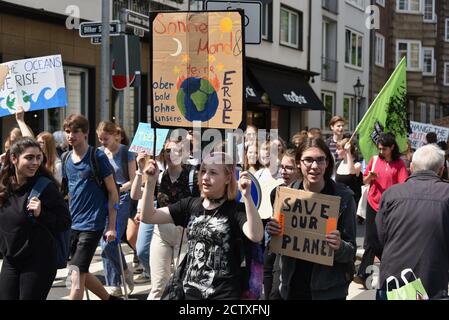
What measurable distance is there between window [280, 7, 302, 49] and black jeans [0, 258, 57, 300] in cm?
2001

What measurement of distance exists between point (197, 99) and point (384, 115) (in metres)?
4.19

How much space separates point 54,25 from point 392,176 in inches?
348

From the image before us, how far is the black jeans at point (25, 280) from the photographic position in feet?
15.0

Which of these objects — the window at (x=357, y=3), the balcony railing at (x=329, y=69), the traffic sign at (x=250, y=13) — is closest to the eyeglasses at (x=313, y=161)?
the traffic sign at (x=250, y=13)

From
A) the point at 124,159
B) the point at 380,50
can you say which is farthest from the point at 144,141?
the point at 380,50

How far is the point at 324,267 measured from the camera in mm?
4141

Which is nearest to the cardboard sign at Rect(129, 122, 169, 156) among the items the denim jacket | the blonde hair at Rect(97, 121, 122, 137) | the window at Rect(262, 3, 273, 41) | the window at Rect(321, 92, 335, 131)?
the blonde hair at Rect(97, 121, 122, 137)

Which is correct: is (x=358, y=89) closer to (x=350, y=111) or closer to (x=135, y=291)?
(x=350, y=111)

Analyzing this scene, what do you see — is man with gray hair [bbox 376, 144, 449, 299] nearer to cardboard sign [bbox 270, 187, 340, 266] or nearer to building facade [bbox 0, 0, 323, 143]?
cardboard sign [bbox 270, 187, 340, 266]

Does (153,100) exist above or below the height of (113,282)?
above

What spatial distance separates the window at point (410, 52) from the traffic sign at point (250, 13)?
31.7m

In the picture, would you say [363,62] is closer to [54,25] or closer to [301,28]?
[301,28]

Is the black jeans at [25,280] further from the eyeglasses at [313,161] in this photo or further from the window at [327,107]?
the window at [327,107]

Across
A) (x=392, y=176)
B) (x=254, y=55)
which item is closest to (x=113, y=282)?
(x=392, y=176)
